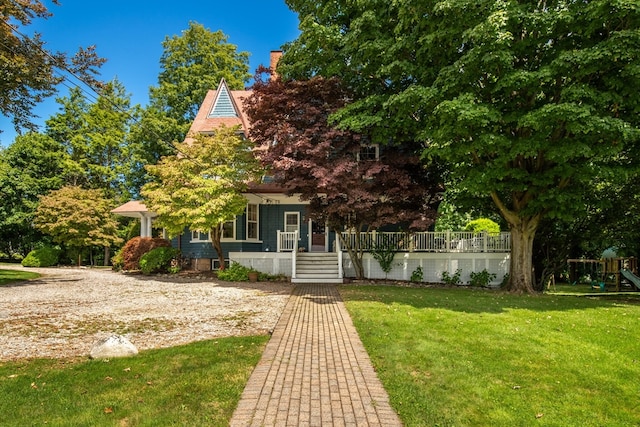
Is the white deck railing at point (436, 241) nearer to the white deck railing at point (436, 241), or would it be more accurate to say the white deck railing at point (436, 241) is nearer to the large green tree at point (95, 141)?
the white deck railing at point (436, 241)

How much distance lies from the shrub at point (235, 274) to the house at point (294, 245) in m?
0.45

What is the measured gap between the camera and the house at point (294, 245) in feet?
51.8

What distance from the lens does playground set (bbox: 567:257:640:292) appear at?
Answer: 59.9ft

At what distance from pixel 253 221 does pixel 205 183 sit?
4645 mm

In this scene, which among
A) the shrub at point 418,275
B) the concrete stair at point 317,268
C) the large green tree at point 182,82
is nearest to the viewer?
the concrete stair at point 317,268

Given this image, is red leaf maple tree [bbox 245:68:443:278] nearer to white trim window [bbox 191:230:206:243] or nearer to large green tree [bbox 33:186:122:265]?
white trim window [bbox 191:230:206:243]

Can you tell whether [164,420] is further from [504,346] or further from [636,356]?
[636,356]

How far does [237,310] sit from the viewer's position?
9.19 m

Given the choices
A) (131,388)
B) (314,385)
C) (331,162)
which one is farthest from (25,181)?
(314,385)

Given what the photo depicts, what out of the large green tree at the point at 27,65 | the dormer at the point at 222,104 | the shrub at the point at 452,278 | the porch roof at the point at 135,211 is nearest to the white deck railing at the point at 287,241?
the shrub at the point at 452,278

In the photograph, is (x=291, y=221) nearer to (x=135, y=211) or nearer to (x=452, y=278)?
(x=452, y=278)

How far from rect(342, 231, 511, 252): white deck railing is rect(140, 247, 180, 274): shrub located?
8.38m

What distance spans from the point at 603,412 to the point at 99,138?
3484 centimetres

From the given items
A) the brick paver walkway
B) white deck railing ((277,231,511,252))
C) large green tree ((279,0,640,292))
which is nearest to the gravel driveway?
the brick paver walkway
